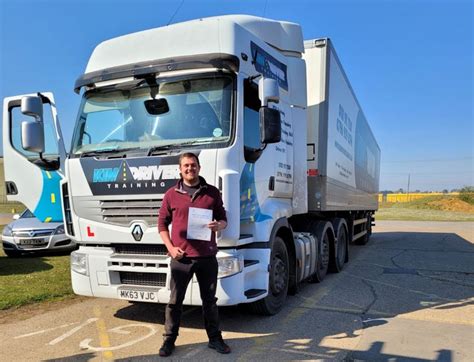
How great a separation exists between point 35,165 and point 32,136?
1.76ft

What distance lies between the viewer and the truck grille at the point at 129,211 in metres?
4.75

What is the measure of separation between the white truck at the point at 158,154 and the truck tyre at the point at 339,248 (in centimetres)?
307

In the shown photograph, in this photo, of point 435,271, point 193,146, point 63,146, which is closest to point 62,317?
point 63,146

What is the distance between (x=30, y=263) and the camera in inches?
382

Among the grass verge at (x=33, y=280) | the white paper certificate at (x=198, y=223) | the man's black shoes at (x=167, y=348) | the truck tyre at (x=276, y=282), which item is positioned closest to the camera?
the white paper certificate at (x=198, y=223)

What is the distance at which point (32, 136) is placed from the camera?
5078 millimetres

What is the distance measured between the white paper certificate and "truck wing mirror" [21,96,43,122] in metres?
2.48

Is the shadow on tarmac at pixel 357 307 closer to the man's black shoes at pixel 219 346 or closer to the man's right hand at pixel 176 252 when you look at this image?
the man's black shoes at pixel 219 346

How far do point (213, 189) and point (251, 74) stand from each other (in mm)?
1700

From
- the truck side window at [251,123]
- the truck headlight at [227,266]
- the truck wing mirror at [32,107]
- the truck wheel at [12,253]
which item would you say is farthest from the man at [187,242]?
the truck wheel at [12,253]

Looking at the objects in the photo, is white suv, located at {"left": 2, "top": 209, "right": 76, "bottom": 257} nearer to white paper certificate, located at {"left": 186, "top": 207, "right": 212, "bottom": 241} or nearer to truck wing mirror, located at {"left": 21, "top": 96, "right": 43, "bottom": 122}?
truck wing mirror, located at {"left": 21, "top": 96, "right": 43, "bottom": 122}

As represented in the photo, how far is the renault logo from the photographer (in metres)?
4.80

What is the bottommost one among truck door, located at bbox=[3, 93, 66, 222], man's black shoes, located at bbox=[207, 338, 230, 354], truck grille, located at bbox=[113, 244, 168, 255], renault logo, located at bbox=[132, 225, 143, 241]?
man's black shoes, located at bbox=[207, 338, 230, 354]

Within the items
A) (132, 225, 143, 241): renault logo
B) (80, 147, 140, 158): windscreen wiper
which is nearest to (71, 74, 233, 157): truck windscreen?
(80, 147, 140, 158): windscreen wiper
